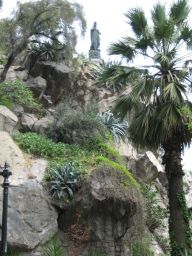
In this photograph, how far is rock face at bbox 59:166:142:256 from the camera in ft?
51.7

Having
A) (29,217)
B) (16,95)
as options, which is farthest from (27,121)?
(29,217)

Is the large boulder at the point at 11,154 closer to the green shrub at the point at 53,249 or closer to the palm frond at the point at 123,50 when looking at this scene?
the green shrub at the point at 53,249

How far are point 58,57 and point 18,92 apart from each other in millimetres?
4349

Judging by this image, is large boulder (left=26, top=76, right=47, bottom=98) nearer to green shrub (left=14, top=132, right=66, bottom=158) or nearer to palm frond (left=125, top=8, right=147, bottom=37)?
green shrub (left=14, top=132, right=66, bottom=158)

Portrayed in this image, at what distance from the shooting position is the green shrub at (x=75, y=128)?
2011 cm

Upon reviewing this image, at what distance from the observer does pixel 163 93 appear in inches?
655

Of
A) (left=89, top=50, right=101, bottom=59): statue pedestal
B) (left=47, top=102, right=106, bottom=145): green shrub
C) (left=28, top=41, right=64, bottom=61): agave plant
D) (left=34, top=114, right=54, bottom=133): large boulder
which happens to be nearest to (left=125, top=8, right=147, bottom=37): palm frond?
(left=47, top=102, right=106, bottom=145): green shrub

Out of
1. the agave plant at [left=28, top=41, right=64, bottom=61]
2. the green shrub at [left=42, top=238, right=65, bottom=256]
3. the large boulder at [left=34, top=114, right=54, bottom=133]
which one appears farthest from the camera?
the agave plant at [left=28, top=41, right=64, bottom=61]

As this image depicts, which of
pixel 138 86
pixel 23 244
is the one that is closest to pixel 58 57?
pixel 138 86

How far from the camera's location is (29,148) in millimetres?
18453

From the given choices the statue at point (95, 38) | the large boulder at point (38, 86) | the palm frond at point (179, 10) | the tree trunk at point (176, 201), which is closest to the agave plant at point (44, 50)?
the large boulder at point (38, 86)

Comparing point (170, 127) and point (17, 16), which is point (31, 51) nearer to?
point (17, 16)

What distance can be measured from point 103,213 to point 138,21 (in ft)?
25.1

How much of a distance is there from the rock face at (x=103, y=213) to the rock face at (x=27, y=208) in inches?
33.3
